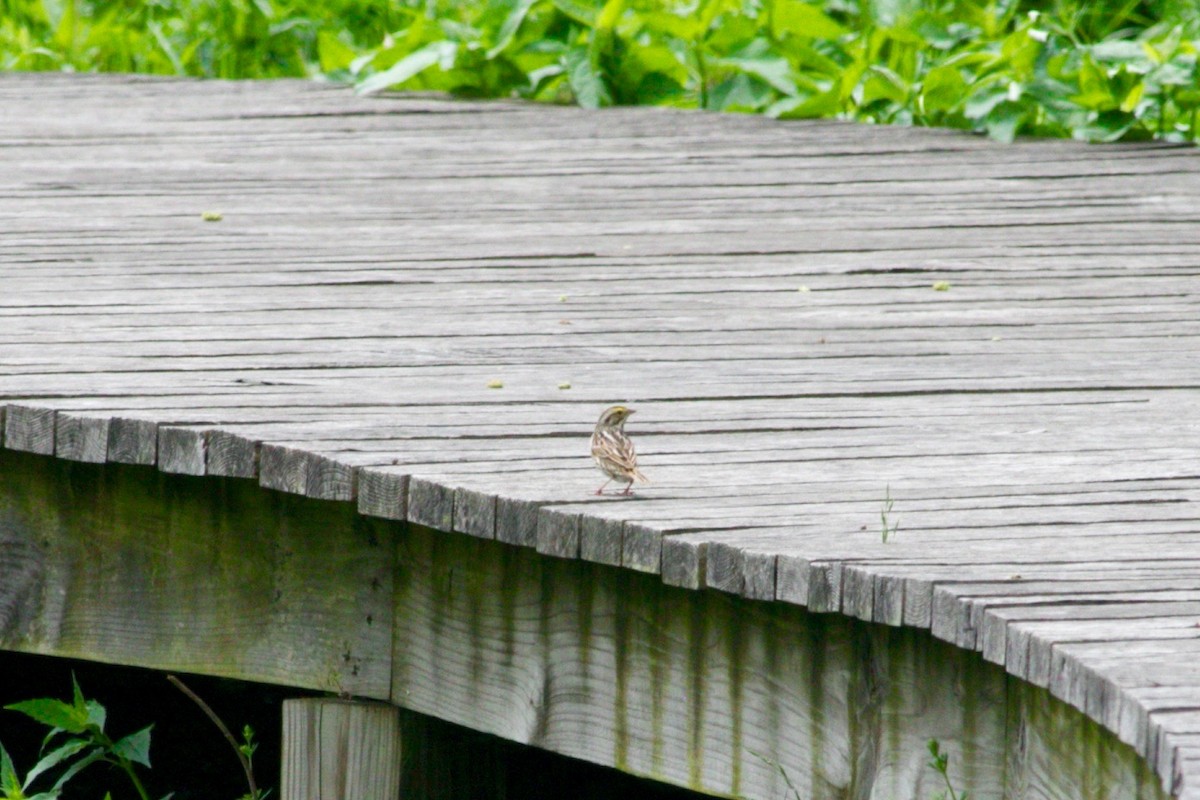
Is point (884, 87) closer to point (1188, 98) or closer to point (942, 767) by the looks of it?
point (1188, 98)

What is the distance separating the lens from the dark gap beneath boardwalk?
528 centimetres

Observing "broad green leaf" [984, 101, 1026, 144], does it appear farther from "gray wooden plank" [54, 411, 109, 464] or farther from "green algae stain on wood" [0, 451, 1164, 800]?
"gray wooden plank" [54, 411, 109, 464]

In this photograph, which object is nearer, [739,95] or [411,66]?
[739,95]

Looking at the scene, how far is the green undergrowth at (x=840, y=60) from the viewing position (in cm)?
788

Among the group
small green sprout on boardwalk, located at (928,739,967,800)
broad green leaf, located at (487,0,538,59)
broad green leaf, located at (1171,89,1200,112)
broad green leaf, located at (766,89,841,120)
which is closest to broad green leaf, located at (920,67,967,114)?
broad green leaf, located at (766,89,841,120)

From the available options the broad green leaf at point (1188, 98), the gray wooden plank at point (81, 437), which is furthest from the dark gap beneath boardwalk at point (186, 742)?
the broad green leaf at point (1188, 98)

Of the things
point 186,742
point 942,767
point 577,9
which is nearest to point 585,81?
point 577,9

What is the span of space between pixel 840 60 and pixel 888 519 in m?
6.22

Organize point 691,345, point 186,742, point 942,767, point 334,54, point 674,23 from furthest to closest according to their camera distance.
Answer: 1. point 334,54
2. point 674,23
3. point 186,742
4. point 691,345
5. point 942,767

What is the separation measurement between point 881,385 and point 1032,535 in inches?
48.4

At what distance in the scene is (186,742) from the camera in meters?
6.04

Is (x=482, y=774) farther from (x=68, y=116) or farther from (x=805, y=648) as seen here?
(x=68, y=116)

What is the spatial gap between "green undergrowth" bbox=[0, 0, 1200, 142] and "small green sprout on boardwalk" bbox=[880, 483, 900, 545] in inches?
179

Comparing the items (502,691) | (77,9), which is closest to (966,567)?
(502,691)
